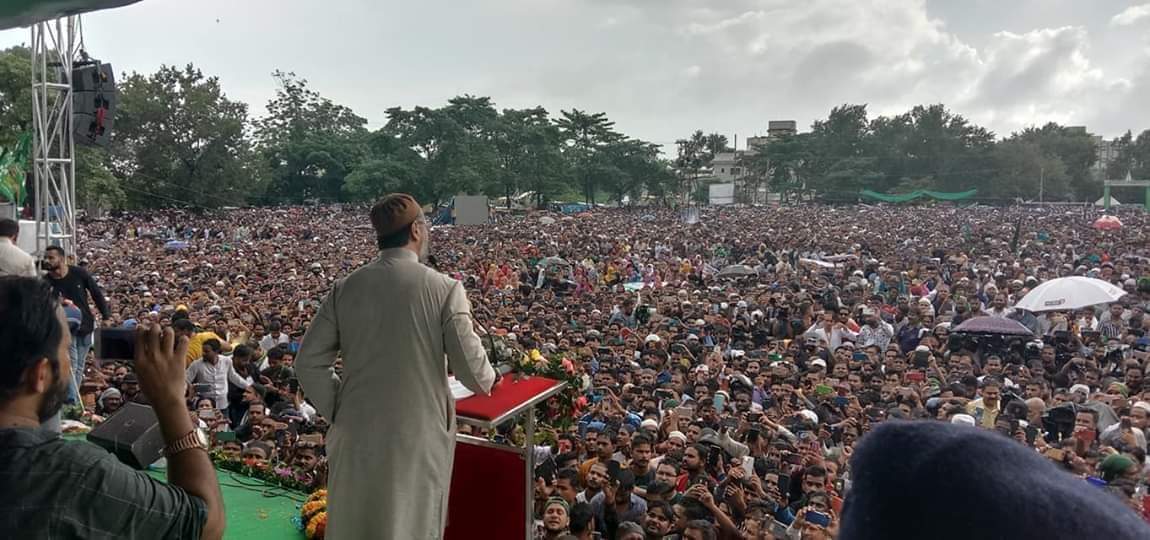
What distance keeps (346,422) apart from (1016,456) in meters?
1.69

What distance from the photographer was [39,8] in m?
1.96

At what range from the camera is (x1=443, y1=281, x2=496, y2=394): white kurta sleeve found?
6.42 feet

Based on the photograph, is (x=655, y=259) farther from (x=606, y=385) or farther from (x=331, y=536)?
(x=331, y=536)

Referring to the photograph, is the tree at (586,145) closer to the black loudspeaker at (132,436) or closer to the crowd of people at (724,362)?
the crowd of people at (724,362)

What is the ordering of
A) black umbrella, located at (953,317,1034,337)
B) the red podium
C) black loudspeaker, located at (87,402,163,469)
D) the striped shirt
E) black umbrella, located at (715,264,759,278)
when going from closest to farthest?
the striped shirt → the red podium → black loudspeaker, located at (87,402,163,469) → black umbrella, located at (953,317,1034,337) → black umbrella, located at (715,264,759,278)

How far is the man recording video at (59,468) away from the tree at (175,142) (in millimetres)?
35026

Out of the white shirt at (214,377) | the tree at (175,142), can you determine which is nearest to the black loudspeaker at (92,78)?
the white shirt at (214,377)

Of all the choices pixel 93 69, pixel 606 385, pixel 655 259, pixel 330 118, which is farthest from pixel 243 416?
pixel 330 118

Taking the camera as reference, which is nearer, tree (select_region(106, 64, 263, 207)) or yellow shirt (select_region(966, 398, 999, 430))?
yellow shirt (select_region(966, 398, 999, 430))

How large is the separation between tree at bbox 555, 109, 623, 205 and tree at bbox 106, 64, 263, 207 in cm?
1754

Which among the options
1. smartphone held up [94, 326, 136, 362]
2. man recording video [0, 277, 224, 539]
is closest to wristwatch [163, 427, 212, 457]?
man recording video [0, 277, 224, 539]

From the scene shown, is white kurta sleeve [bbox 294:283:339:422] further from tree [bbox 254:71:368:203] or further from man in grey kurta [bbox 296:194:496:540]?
tree [bbox 254:71:368:203]

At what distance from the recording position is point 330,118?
5050cm

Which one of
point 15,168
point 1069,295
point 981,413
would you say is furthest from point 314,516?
point 15,168
